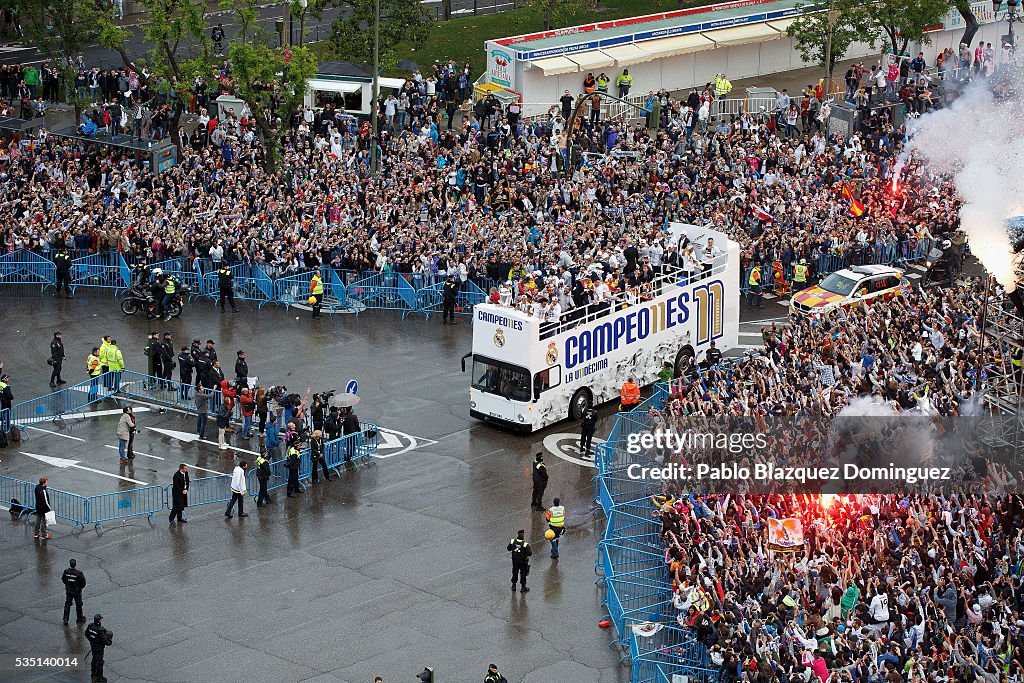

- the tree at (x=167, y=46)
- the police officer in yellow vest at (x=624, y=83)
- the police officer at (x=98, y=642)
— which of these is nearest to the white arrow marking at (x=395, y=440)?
the police officer at (x=98, y=642)

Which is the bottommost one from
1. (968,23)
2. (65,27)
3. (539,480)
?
(539,480)

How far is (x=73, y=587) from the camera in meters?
32.6

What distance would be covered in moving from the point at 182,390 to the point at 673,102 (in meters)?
26.6

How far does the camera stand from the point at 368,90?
65125 mm

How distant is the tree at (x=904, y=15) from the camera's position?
6562cm

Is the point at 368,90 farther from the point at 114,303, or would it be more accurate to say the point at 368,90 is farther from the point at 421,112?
the point at 114,303

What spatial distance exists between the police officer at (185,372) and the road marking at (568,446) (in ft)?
31.8

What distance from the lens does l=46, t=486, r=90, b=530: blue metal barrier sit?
123 feet

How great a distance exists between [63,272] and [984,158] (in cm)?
2916

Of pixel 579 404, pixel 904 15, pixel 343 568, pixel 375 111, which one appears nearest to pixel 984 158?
pixel 579 404

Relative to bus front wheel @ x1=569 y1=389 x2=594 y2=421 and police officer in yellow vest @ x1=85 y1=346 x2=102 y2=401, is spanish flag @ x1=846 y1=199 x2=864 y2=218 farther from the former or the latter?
police officer in yellow vest @ x1=85 y1=346 x2=102 y2=401

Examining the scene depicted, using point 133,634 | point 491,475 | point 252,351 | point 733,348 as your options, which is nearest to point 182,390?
point 252,351

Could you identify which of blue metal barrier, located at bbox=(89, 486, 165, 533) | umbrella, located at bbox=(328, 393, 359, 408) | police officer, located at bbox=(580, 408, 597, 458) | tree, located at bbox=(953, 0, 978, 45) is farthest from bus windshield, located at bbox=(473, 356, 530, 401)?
tree, located at bbox=(953, 0, 978, 45)

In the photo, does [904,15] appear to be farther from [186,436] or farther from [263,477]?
[263,477]
